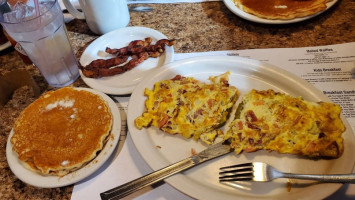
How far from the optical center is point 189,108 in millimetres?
894

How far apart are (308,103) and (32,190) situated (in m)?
0.94

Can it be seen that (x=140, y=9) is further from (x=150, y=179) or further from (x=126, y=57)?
(x=150, y=179)

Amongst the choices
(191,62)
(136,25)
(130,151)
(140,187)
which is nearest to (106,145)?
(130,151)

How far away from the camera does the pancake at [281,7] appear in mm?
1210

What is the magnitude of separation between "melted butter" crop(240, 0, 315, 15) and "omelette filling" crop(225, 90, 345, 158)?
616 mm

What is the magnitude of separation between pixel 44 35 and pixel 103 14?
342 millimetres

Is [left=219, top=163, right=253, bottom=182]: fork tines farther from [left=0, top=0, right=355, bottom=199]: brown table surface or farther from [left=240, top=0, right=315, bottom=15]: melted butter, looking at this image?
[left=240, top=0, right=315, bottom=15]: melted butter

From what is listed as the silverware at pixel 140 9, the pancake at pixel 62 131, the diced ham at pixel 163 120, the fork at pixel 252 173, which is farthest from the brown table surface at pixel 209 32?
the fork at pixel 252 173

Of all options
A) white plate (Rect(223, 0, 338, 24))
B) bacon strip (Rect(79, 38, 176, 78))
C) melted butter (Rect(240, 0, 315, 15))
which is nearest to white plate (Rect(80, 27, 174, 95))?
bacon strip (Rect(79, 38, 176, 78))

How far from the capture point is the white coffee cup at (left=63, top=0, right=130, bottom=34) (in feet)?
3.93

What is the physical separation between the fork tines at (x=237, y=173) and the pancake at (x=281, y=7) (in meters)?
0.80

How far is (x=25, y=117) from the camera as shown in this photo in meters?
0.94

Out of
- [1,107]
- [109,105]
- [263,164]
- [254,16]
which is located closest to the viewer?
[263,164]

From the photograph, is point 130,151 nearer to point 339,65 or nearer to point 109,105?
point 109,105
